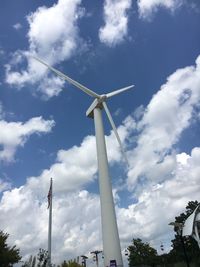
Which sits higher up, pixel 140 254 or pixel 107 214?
pixel 140 254

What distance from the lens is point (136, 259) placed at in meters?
114

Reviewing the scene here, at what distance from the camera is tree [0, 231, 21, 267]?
2454 inches

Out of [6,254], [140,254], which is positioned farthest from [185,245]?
[6,254]

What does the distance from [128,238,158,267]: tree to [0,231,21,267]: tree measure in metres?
59.1

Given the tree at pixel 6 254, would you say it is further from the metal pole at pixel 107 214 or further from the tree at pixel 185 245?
the tree at pixel 185 245

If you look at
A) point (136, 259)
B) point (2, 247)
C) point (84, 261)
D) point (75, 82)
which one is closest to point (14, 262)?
point (2, 247)

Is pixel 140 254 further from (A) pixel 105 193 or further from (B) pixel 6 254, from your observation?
(A) pixel 105 193

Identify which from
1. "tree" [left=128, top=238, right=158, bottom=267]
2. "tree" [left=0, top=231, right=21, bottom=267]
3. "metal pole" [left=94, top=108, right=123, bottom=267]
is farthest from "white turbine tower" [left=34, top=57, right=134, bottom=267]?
"tree" [left=128, top=238, right=158, bottom=267]

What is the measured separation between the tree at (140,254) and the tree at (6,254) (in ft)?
194

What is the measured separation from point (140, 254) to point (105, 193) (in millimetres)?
81256

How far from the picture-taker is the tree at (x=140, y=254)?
111613 mm

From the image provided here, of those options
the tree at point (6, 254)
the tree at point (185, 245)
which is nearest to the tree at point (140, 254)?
the tree at point (185, 245)

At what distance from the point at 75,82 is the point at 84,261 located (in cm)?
6008

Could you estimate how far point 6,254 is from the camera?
206ft
